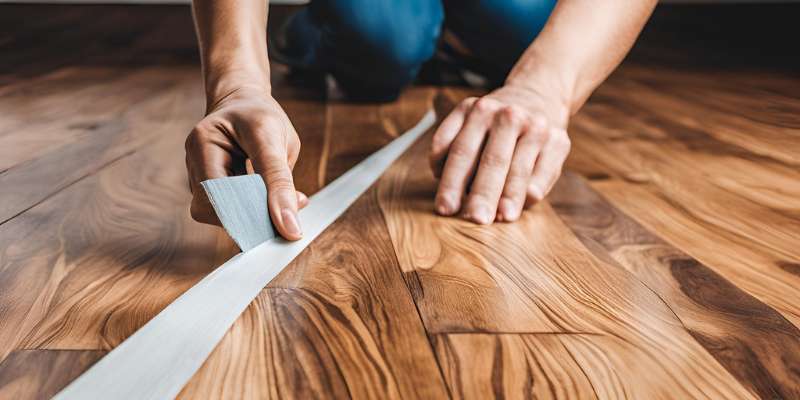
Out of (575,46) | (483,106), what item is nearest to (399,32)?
(575,46)

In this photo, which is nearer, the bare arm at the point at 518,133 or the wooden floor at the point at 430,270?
the wooden floor at the point at 430,270

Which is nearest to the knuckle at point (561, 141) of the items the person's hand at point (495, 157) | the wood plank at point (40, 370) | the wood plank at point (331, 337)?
the person's hand at point (495, 157)

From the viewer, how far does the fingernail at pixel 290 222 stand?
2.45 feet

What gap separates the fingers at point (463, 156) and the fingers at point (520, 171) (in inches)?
1.8

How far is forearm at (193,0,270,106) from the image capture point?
0.91 metres

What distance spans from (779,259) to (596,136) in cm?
69

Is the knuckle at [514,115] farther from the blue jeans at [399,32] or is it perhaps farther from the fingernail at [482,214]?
the blue jeans at [399,32]

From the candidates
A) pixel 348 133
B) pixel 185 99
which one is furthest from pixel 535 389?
pixel 185 99

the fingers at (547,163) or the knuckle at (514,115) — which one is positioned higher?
the knuckle at (514,115)

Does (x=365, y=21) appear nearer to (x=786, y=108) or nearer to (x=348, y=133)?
(x=348, y=133)

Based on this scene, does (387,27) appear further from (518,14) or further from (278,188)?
(278,188)

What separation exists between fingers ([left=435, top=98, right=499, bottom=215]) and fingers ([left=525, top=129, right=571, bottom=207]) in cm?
8

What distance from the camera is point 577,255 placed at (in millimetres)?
822

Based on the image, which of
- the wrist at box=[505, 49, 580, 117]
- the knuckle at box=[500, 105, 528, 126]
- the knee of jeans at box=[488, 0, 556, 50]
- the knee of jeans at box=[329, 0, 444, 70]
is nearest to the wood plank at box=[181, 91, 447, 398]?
the knuckle at box=[500, 105, 528, 126]
